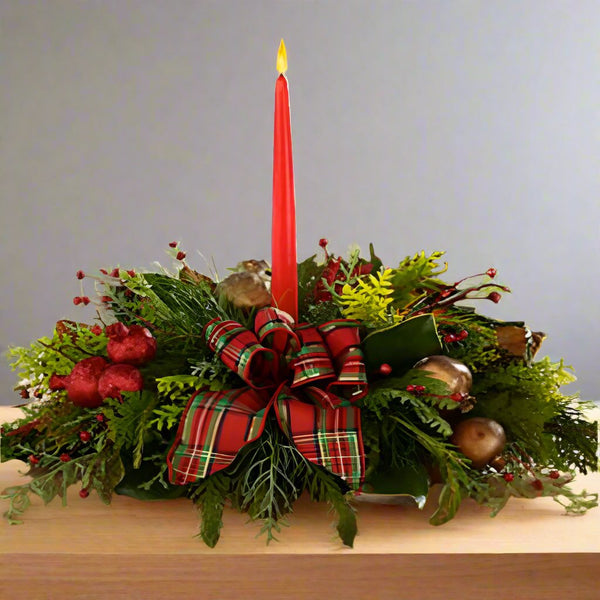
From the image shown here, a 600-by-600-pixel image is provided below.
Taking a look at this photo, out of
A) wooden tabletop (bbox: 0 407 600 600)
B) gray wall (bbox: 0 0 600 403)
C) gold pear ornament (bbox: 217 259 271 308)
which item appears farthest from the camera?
gray wall (bbox: 0 0 600 403)

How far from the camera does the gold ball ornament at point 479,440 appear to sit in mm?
372

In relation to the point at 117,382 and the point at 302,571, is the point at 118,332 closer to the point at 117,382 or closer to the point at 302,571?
the point at 117,382

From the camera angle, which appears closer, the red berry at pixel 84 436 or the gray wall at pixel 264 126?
the red berry at pixel 84 436

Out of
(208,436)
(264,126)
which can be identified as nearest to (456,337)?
(208,436)

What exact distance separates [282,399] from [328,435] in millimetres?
31

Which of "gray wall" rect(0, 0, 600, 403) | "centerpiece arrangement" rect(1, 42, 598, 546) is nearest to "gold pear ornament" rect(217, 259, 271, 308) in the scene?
"centerpiece arrangement" rect(1, 42, 598, 546)

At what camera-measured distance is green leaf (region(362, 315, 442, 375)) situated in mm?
370

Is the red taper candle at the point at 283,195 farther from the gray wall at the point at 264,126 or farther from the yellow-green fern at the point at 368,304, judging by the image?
the gray wall at the point at 264,126

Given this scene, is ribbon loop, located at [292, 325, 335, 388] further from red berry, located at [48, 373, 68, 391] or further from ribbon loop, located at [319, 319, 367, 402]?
red berry, located at [48, 373, 68, 391]

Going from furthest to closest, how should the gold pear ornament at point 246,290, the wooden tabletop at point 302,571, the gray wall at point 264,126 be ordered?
the gray wall at point 264,126, the gold pear ornament at point 246,290, the wooden tabletop at point 302,571

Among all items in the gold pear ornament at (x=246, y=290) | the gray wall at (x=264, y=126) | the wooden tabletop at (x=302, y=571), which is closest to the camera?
the wooden tabletop at (x=302, y=571)

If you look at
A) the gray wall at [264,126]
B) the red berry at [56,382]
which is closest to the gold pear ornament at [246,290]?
the red berry at [56,382]

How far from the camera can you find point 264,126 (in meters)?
2.27

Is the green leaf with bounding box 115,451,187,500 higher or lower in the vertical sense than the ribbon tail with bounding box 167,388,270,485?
lower
